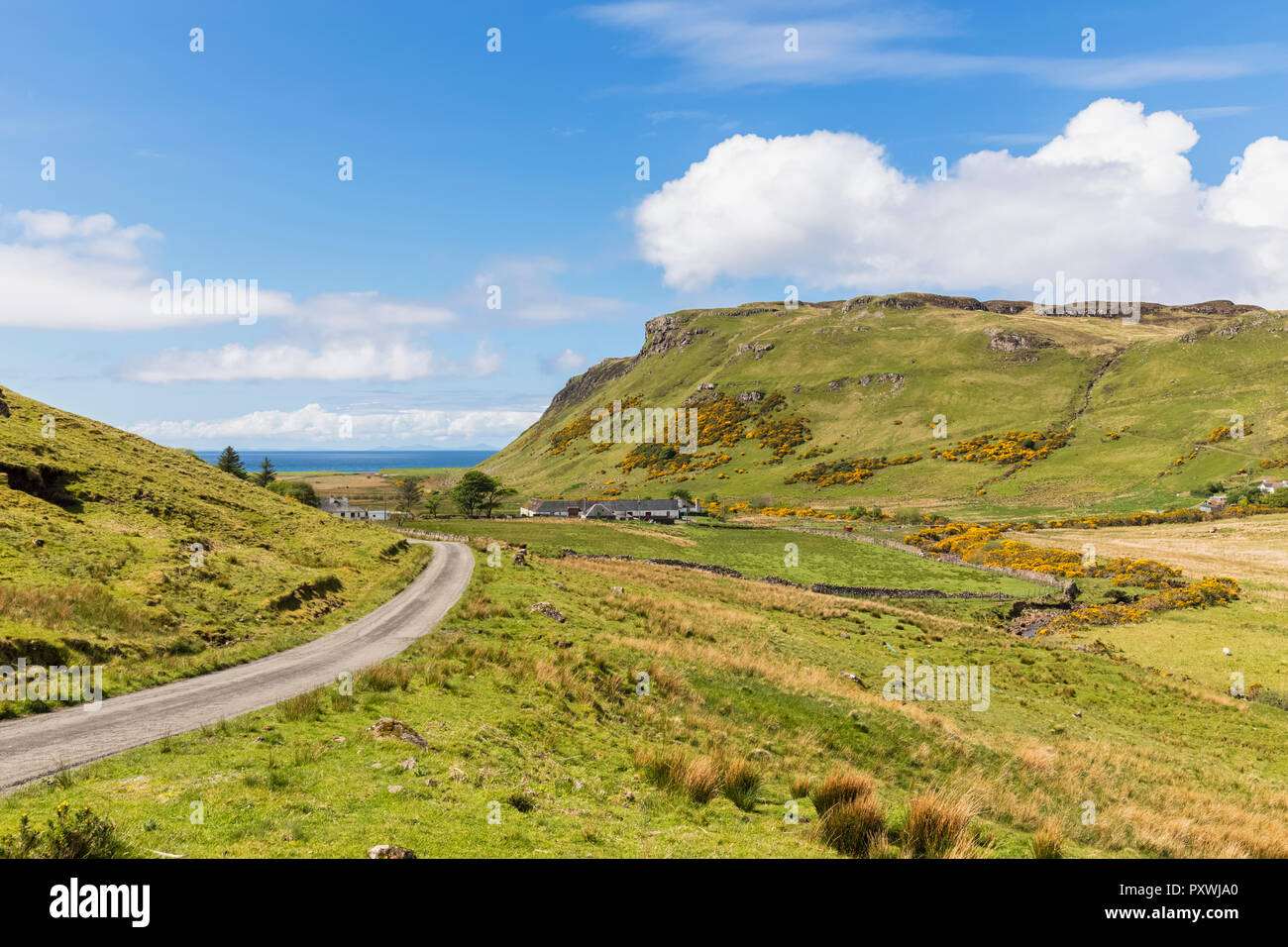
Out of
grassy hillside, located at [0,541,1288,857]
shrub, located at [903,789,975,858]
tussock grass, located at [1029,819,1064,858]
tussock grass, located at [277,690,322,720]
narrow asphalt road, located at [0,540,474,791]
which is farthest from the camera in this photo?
tussock grass, located at [277,690,322,720]

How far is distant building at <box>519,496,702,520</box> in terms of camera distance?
445 feet

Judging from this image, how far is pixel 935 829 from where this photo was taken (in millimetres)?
10695

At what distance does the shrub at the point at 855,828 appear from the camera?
34.9 feet

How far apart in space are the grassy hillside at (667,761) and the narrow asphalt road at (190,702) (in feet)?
4.25

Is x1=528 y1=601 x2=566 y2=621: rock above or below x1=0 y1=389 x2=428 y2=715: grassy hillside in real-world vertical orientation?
below

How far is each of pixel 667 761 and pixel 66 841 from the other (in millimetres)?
10129

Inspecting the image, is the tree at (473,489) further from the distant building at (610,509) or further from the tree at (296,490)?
the tree at (296,490)

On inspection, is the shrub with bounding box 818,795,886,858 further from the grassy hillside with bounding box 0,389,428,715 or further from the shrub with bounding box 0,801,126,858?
the grassy hillside with bounding box 0,389,428,715

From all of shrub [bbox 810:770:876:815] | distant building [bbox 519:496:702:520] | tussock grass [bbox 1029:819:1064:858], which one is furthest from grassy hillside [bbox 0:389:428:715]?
distant building [bbox 519:496:702:520]

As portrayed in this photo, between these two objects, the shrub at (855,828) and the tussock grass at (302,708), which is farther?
the tussock grass at (302,708)

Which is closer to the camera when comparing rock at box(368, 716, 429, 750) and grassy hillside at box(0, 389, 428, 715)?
rock at box(368, 716, 429, 750)

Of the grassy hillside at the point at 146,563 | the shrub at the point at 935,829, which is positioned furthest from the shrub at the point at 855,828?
the grassy hillside at the point at 146,563

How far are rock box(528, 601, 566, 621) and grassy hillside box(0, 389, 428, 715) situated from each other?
999 cm
